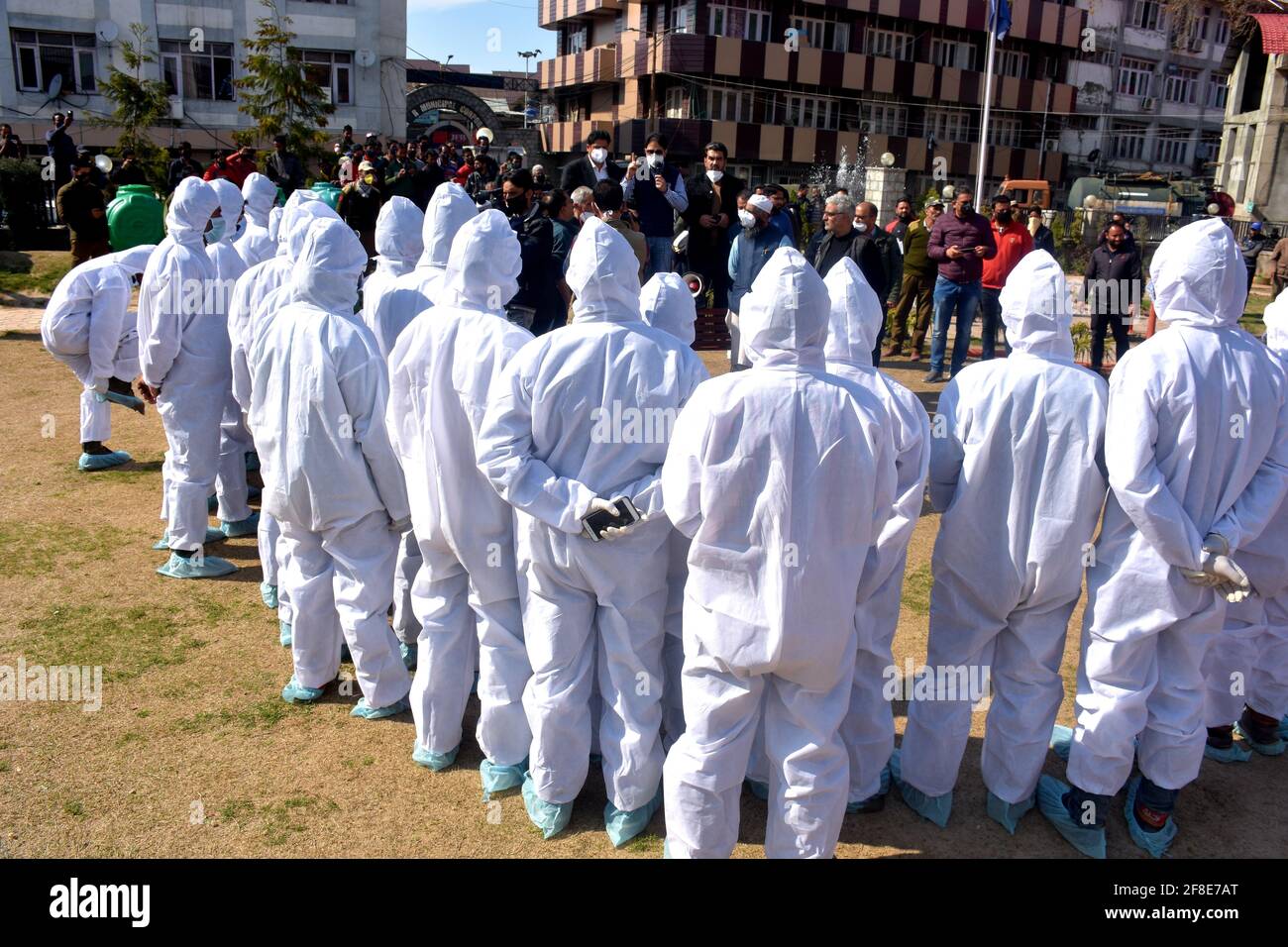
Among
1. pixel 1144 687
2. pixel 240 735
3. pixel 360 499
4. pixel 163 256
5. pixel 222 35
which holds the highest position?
pixel 222 35

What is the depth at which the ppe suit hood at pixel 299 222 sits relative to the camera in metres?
5.73

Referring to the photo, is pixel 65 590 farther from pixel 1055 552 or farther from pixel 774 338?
pixel 1055 552

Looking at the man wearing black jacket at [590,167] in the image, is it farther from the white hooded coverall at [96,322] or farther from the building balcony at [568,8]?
the building balcony at [568,8]

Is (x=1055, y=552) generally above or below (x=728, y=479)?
below

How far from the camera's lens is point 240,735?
173 inches

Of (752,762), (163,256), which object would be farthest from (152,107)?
(752,762)

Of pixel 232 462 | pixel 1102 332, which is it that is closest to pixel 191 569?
pixel 232 462

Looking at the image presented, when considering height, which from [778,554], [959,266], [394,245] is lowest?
[778,554]

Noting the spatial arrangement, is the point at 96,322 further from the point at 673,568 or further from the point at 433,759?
the point at 673,568

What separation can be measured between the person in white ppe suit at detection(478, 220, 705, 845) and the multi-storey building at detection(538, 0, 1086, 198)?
27.0 metres

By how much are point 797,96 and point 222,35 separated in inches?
687

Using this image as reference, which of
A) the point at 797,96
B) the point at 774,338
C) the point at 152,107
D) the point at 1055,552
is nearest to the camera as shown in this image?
the point at 774,338

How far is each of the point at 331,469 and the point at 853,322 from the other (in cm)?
220

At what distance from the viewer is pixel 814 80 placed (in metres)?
33.3
